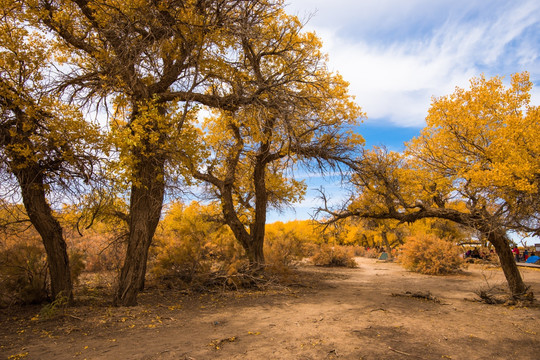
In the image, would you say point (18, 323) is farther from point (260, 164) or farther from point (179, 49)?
point (260, 164)

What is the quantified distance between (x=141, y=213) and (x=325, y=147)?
531 cm

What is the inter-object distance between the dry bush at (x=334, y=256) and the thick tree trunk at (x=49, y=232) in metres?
15.7

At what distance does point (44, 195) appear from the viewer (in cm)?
703

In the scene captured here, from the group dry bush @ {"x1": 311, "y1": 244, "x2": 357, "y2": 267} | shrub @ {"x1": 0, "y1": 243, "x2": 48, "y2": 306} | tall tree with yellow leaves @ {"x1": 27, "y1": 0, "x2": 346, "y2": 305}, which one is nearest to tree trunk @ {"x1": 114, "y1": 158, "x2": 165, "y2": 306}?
tall tree with yellow leaves @ {"x1": 27, "y1": 0, "x2": 346, "y2": 305}

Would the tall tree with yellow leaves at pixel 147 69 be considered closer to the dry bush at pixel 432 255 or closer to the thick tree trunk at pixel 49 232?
the thick tree trunk at pixel 49 232

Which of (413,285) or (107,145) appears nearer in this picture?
(107,145)

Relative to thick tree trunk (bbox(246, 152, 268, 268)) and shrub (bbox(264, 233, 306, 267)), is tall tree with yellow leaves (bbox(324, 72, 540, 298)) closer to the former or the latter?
thick tree trunk (bbox(246, 152, 268, 268))

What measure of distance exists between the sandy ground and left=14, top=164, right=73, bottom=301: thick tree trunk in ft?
1.98

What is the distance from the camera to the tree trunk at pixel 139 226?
6934mm

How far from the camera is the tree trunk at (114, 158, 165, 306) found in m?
6.93

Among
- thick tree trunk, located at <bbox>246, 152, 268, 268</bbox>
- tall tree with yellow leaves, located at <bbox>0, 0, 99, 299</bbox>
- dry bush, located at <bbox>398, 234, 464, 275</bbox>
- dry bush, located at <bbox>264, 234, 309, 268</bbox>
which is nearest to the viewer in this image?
tall tree with yellow leaves, located at <bbox>0, 0, 99, 299</bbox>

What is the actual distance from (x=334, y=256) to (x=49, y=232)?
16609mm

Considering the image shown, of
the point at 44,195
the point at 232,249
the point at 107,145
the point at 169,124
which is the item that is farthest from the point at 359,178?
the point at 44,195

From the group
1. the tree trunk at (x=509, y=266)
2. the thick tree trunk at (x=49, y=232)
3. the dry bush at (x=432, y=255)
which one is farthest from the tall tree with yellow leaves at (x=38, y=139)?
the dry bush at (x=432, y=255)
